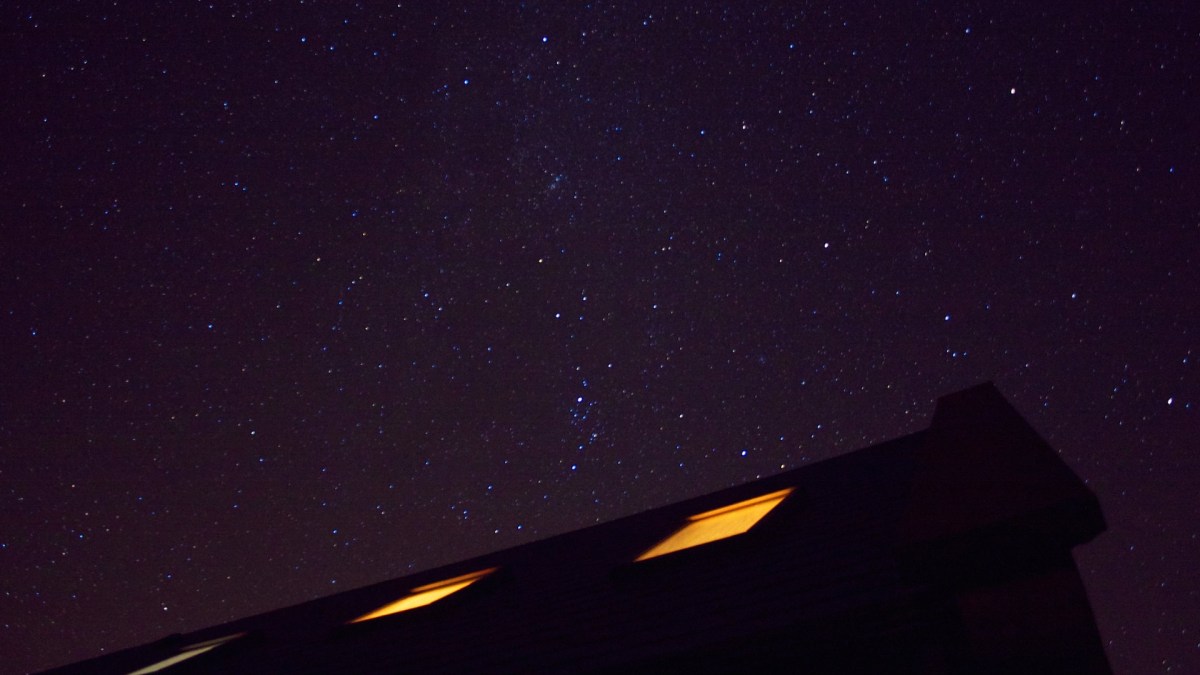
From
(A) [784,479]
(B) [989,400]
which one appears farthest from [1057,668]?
(A) [784,479]

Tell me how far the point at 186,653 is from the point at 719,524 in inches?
233

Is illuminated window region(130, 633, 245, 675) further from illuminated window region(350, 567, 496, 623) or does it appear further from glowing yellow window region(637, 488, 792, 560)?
glowing yellow window region(637, 488, 792, 560)

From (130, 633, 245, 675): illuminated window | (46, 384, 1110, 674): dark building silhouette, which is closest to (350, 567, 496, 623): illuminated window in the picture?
(46, 384, 1110, 674): dark building silhouette

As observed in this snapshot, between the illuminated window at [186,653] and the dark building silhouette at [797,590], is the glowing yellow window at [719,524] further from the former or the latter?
the illuminated window at [186,653]

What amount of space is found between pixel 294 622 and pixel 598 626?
5011 millimetres

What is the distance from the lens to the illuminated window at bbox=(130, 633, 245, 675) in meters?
7.87

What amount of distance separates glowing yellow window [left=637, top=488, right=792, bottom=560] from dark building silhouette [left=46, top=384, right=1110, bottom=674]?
0.05 m

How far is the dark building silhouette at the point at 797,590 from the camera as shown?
3.05 m

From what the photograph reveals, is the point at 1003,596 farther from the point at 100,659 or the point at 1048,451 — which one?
the point at 100,659

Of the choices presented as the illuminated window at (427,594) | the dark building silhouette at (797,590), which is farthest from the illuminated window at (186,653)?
the illuminated window at (427,594)

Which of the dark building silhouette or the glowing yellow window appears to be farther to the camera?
the glowing yellow window

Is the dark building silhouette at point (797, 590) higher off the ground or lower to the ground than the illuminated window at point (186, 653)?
lower

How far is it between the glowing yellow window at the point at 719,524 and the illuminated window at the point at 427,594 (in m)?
2.05

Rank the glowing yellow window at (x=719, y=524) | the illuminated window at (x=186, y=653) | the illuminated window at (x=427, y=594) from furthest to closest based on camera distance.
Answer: the illuminated window at (x=186, y=653) → the illuminated window at (x=427, y=594) → the glowing yellow window at (x=719, y=524)
